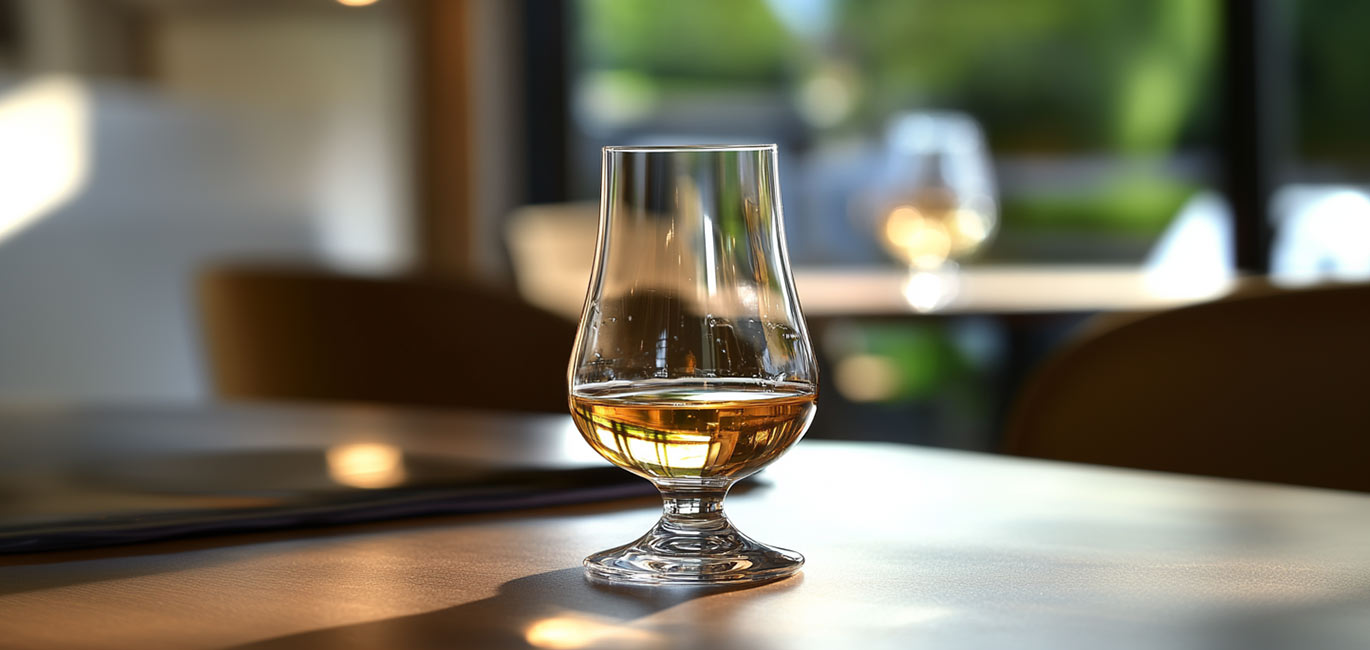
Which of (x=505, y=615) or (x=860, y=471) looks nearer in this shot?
(x=505, y=615)

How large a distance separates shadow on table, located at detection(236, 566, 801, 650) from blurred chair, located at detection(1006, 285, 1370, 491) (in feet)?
2.11

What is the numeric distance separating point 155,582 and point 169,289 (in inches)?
88.8

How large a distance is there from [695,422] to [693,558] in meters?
0.05

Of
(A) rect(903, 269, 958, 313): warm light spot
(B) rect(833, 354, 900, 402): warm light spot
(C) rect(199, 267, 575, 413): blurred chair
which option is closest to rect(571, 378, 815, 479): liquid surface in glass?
(C) rect(199, 267, 575, 413): blurred chair

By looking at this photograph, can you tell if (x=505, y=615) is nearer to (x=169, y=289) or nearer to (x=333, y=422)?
(x=333, y=422)

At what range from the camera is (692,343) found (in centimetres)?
57

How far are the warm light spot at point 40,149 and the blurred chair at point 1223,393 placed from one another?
5.63ft

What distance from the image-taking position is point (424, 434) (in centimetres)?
97

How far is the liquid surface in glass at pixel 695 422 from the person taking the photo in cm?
55

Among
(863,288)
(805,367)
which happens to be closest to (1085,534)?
(805,367)

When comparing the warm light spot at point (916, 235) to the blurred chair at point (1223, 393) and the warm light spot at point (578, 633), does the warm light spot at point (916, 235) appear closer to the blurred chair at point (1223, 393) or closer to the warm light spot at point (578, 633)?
the blurred chair at point (1223, 393)

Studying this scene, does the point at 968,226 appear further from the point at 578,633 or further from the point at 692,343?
the point at 578,633

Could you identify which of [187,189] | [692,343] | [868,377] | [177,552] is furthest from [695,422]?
[868,377]

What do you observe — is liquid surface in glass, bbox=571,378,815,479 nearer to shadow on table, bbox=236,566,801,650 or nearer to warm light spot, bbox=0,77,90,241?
shadow on table, bbox=236,566,801,650
